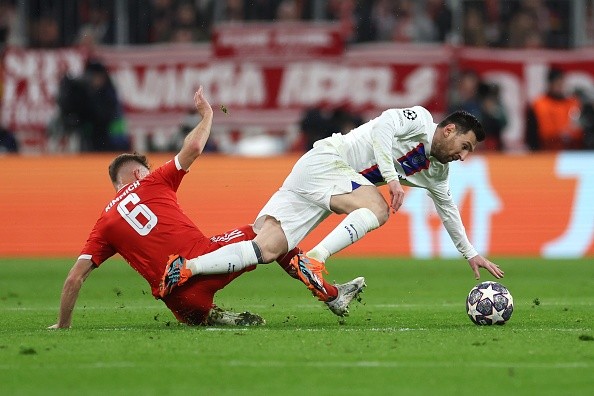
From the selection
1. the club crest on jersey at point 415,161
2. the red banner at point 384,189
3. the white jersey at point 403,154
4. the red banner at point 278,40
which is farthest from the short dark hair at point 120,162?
the red banner at point 278,40

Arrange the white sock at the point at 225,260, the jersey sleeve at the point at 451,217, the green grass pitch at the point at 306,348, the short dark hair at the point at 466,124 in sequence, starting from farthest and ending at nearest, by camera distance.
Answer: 1. the jersey sleeve at the point at 451,217
2. the short dark hair at the point at 466,124
3. the white sock at the point at 225,260
4. the green grass pitch at the point at 306,348

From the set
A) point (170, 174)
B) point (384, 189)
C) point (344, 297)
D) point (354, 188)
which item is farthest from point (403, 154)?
point (384, 189)

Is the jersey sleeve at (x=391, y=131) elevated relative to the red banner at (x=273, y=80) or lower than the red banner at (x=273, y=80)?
elevated

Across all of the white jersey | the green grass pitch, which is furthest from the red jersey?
the white jersey

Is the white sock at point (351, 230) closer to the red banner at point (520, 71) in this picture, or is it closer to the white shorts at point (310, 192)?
the white shorts at point (310, 192)

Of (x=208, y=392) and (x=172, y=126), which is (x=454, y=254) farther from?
(x=208, y=392)

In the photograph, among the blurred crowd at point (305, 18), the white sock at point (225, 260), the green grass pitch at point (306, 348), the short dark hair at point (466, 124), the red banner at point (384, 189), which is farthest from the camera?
the blurred crowd at point (305, 18)

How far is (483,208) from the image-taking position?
17.8 meters

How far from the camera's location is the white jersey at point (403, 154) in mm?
9602

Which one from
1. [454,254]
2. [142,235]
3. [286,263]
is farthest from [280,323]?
[454,254]

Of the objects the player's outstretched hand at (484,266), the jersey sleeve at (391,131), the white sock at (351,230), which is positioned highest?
the jersey sleeve at (391,131)

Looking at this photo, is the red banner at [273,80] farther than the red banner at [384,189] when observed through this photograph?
Yes

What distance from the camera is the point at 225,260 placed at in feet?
30.2

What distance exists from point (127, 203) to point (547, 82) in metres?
12.9
